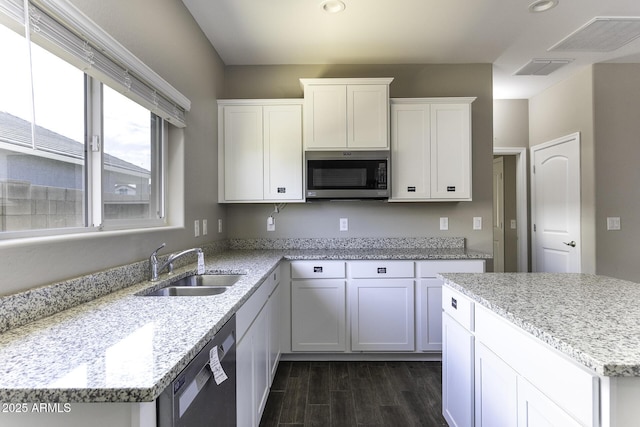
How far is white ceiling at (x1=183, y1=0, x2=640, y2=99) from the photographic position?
2.18m

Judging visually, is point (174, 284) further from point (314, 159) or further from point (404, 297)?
point (404, 297)

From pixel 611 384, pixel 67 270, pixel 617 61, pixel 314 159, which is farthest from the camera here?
pixel 617 61

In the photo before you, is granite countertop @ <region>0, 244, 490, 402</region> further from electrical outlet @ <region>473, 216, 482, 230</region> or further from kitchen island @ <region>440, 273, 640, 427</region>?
electrical outlet @ <region>473, 216, 482, 230</region>

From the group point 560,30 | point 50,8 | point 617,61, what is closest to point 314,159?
point 50,8

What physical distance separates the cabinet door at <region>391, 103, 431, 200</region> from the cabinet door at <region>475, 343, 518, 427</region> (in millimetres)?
1673

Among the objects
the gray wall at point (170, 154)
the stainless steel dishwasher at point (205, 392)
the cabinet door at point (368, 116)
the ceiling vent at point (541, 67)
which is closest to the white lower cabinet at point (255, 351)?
the stainless steel dishwasher at point (205, 392)

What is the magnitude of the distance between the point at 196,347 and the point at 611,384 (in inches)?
41.3

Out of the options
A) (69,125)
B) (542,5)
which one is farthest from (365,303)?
(542,5)

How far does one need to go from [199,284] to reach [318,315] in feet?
3.58

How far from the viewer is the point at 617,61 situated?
3.01 m

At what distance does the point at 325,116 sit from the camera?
2.71 m

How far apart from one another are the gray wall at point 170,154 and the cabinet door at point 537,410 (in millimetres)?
1709

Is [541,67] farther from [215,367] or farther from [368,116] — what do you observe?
[215,367]

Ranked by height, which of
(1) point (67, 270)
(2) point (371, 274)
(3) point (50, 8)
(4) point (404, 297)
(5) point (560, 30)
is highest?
(5) point (560, 30)
